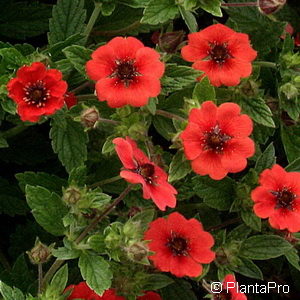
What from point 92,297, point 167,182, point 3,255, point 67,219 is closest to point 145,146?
point 167,182

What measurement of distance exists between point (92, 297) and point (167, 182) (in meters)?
0.32

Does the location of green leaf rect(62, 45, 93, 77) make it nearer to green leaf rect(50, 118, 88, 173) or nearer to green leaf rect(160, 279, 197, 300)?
green leaf rect(50, 118, 88, 173)

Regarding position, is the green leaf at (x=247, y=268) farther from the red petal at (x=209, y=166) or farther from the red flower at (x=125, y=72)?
the red flower at (x=125, y=72)

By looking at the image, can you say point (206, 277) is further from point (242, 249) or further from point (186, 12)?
point (186, 12)

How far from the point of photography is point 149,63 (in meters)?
1.42

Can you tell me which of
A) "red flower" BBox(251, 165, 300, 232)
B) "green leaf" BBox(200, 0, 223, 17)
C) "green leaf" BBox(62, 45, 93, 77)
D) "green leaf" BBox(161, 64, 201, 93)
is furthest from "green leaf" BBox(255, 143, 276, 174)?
"green leaf" BBox(62, 45, 93, 77)

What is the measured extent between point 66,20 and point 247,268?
785 mm

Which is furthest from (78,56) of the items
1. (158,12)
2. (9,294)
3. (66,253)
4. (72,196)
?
(9,294)

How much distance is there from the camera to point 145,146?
1.48 meters

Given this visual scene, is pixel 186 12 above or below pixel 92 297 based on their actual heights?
above

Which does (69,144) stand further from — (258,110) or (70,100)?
(258,110)

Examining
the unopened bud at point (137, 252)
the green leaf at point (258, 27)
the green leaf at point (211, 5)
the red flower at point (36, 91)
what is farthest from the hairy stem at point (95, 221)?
the green leaf at point (258, 27)

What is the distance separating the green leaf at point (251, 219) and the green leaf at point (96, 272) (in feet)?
1.20

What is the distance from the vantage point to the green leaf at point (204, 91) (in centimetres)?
141
